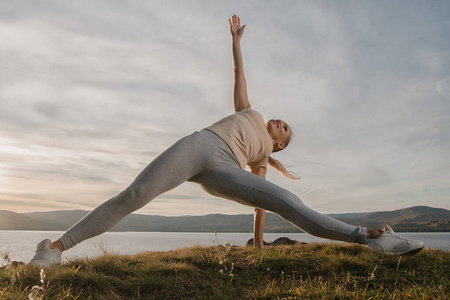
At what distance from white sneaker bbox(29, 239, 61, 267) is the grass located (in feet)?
0.51

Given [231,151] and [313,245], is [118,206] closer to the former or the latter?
[231,151]

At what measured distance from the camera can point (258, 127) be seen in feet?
16.4

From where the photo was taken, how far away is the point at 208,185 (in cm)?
448

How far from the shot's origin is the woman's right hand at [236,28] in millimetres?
5475

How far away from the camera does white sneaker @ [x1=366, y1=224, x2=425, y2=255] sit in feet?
14.6

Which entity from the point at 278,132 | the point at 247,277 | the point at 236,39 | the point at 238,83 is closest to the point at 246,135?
the point at 278,132

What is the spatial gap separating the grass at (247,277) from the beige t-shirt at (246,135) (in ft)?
4.14

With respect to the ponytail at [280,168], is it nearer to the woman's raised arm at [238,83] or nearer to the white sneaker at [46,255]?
the woman's raised arm at [238,83]

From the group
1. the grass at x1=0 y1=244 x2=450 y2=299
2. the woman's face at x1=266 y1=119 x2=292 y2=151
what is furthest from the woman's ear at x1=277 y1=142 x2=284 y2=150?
the grass at x1=0 y1=244 x2=450 y2=299

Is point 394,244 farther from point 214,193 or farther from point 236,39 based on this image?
point 236,39

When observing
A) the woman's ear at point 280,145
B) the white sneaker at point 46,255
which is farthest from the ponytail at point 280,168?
the white sneaker at point 46,255

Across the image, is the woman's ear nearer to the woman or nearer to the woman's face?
the woman's face

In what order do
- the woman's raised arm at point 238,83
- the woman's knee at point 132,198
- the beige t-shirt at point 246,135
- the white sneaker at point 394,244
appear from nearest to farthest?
the woman's knee at point 132,198, the white sneaker at point 394,244, the beige t-shirt at point 246,135, the woman's raised arm at point 238,83

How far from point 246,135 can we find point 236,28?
72.6 inches
